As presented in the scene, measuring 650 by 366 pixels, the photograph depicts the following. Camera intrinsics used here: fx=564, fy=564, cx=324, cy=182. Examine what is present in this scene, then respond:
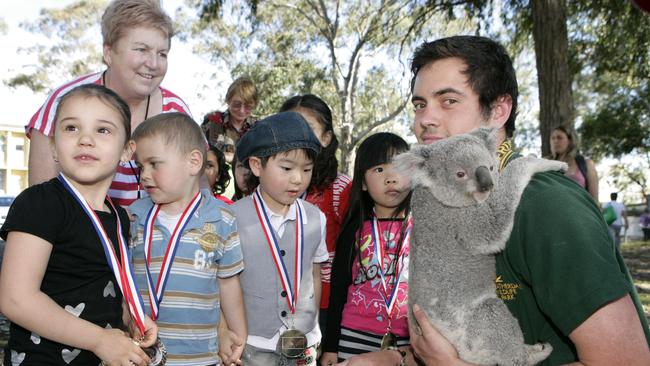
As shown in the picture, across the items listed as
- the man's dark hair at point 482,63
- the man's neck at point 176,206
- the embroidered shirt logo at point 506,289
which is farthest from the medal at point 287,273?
the embroidered shirt logo at point 506,289

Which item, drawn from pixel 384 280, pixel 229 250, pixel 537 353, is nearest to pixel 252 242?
pixel 229 250

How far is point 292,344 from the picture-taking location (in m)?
3.37

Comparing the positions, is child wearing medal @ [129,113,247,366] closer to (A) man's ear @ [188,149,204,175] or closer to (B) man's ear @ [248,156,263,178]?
(A) man's ear @ [188,149,204,175]

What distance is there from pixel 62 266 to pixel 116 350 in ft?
1.37

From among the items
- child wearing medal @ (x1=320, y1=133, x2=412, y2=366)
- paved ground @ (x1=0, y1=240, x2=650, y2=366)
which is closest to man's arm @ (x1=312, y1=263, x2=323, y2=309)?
child wearing medal @ (x1=320, y1=133, x2=412, y2=366)

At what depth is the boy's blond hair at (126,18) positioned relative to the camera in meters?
3.35

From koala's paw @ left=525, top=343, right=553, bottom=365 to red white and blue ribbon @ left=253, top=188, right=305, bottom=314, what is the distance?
171cm

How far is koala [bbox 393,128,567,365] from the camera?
80.1 inches

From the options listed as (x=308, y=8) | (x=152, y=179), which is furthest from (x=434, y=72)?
(x=308, y=8)

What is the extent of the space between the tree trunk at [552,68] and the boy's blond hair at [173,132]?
8.56 meters

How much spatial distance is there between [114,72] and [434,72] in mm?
2013

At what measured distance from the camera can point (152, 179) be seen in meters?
2.95

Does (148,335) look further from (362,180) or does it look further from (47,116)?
(362,180)

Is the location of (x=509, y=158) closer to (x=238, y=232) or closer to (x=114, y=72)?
(x=238, y=232)
